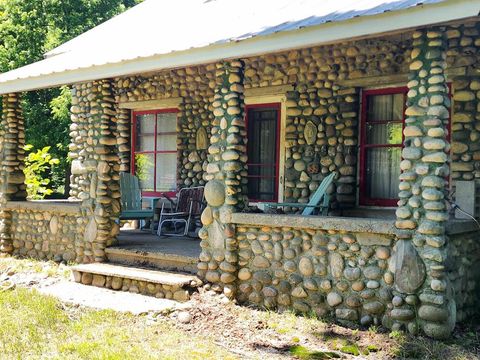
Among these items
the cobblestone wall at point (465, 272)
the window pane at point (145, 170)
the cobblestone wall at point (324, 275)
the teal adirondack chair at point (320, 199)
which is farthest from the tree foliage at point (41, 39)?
the cobblestone wall at point (465, 272)

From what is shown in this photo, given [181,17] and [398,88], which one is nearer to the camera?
[398,88]

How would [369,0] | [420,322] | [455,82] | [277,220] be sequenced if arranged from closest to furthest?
[420,322], [369,0], [277,220], [455,82]

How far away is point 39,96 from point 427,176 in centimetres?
1425

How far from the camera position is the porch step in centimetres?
611

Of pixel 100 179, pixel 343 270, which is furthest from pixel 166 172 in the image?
pixel 343 270

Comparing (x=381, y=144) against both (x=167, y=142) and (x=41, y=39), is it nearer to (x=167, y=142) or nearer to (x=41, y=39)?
(x=167, y=142)

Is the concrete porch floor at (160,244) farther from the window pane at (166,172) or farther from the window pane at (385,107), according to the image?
the window pane at (385,107)

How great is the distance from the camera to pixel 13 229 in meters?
8.93

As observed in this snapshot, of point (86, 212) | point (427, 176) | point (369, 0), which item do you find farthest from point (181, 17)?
point (427, 176)

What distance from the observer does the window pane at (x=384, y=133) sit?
7222 mm

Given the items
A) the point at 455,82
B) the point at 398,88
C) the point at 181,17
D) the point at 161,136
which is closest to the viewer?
the point at 455,82

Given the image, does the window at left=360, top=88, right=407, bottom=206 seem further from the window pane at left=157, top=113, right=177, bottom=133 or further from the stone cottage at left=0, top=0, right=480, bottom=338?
the window pane at left=157, top=113, right=177, bottom=133

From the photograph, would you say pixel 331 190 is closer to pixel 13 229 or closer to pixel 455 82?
pixel 455 82

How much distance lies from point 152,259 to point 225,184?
1.48 metres
